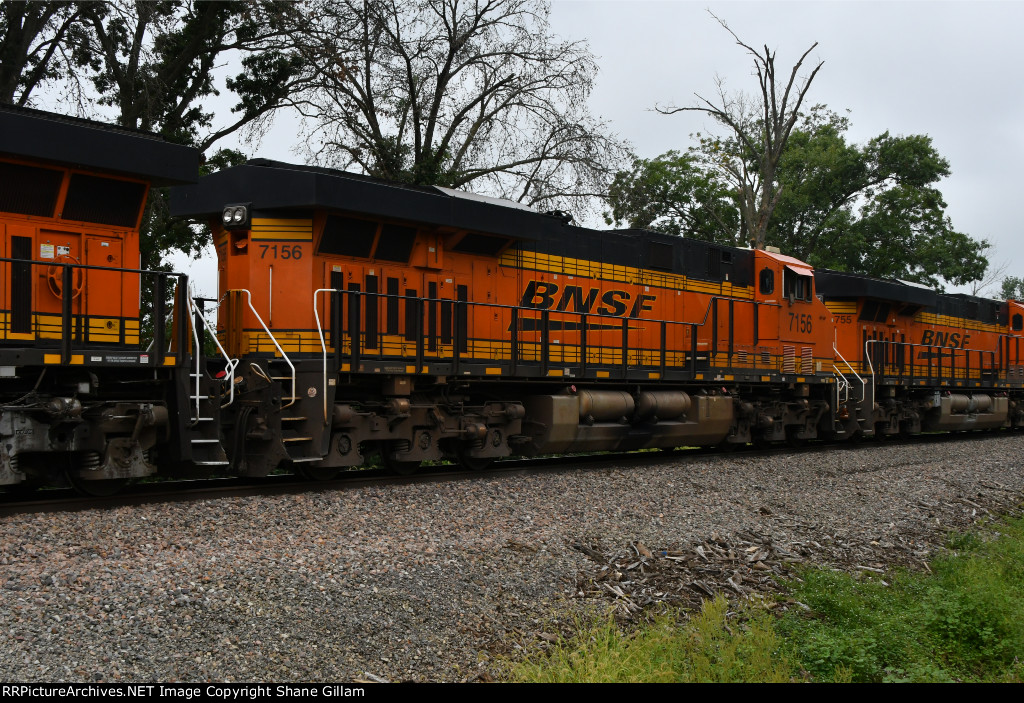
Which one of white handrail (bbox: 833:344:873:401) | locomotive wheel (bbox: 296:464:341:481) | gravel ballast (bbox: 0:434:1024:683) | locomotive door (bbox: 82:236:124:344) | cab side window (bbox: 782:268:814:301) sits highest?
cab side window (bbox: 782:268:814:301)

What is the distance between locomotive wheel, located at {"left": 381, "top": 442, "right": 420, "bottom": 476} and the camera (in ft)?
34.7

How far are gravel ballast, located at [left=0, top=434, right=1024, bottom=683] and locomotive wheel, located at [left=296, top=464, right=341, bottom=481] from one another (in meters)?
1.46

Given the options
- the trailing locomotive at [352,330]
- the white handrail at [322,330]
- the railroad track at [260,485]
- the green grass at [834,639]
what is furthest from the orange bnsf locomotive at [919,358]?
the white handrail at [322,330]

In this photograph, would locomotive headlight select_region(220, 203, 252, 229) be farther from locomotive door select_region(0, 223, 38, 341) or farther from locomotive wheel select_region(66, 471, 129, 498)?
locomotive wheel select_region(66, 471, 129, 498)

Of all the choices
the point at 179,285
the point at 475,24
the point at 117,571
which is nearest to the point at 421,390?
the point at 179,285

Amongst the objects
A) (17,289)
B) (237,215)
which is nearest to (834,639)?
(17,289)

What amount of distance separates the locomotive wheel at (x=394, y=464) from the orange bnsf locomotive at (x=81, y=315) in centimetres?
276

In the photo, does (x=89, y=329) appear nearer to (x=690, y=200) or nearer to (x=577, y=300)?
(x=577, y=300)

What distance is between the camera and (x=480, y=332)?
461 inches

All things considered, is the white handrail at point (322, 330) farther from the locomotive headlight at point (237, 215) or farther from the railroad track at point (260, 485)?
the locomotive headlight at point (237, 215)

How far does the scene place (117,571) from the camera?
551 centimetres

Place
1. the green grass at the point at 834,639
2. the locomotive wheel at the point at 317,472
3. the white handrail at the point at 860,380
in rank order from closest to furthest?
1. the green grass at the point at 834,639
2. the locomotive wheel at the point at 317,472
3. the white handrail at the point at 860,380

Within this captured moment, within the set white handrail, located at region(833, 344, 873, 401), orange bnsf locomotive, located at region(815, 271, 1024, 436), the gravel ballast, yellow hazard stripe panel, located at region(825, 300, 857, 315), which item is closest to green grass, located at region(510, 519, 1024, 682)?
the gravel ballast

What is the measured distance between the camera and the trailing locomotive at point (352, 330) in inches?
310
